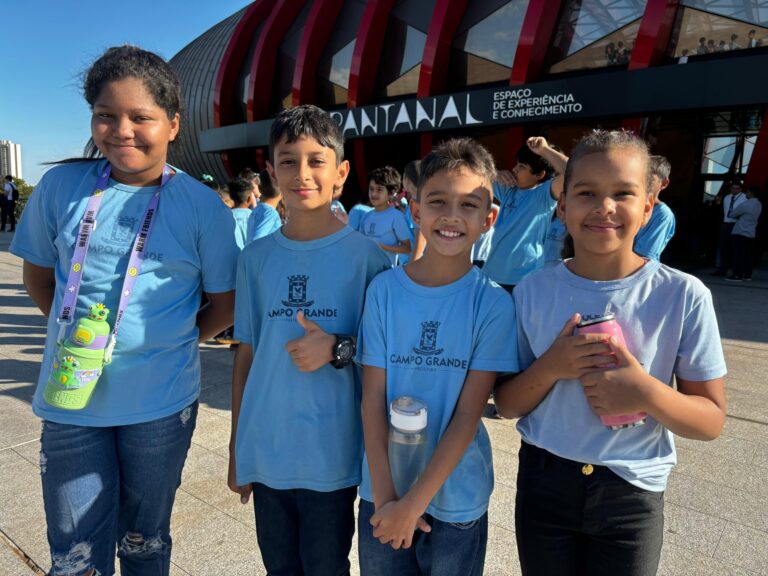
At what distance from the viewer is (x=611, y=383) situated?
1439 mm

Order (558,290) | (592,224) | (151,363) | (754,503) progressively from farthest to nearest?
(754,503), (151,363), (558,290), (592,224)

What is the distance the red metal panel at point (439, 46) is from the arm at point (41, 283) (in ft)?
43.0

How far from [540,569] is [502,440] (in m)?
2.27

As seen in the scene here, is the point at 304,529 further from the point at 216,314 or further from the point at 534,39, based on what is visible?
the point at 534,39

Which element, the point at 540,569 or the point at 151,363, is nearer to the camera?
the point at 540,569

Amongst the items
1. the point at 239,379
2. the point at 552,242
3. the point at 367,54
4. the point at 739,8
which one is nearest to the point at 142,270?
the point at 239,379

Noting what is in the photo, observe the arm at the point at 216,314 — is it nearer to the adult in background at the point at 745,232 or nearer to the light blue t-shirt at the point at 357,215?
the light blue t-shirt at the point at 357,215

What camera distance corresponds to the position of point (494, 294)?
5.67ft

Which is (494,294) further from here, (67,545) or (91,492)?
(67,545)

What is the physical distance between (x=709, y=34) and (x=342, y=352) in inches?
515

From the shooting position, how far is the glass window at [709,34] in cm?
1069

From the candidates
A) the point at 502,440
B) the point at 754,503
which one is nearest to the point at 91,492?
the point at 502,440

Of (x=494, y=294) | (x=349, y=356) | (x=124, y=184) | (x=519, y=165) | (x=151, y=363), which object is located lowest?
(x=151, y=363)

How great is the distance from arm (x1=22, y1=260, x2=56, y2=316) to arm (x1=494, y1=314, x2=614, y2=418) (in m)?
1.75
